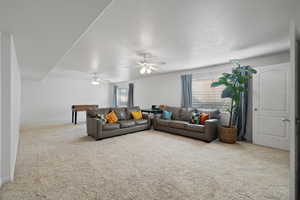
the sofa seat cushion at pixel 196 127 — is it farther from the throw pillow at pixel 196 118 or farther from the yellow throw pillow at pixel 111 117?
the yellow throw pillow at pixel 111 117

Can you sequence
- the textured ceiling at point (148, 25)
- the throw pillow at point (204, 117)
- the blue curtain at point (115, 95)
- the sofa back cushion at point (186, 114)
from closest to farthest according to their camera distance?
the textured ceiling at point (148, 25) < the throw pillow at point (204, 117) < the sofa back cushion at point (186, 114) < the blue curtain at point (115, 95)

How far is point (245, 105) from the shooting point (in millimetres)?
3859

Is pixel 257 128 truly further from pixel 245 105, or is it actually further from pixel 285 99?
pixel 285 99

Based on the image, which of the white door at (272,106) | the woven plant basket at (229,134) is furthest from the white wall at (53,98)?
the white door at (272,106)

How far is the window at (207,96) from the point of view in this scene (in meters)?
4.52

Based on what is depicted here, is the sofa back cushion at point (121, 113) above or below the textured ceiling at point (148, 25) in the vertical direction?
below

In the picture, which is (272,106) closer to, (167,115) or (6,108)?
(167,115)

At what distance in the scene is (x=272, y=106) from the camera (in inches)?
129

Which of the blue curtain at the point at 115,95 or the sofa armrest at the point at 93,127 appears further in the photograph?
the blue curtain at the point at 115,95

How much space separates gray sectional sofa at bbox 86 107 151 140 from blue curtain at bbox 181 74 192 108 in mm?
1639

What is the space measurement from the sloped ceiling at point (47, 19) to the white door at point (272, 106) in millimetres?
4009

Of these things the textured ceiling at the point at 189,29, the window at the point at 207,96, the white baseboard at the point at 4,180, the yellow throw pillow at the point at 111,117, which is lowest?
the white baseboard at the point at 4,180

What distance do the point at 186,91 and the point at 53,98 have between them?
6709mm

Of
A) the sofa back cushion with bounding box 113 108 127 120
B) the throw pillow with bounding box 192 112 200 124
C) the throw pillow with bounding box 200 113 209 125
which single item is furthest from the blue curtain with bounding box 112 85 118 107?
the throw pillow with bounding box 200 113 209 125
